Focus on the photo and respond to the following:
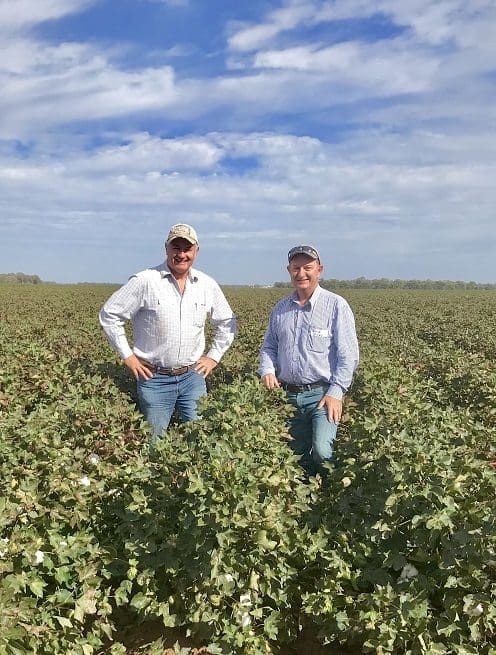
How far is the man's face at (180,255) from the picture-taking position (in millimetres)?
4906

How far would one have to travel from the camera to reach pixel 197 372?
5.32 m

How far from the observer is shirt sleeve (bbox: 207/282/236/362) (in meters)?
5.51

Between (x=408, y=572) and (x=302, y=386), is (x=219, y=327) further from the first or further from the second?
(x=408, y=572)

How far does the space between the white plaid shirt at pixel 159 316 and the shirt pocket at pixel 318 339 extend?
98 cm

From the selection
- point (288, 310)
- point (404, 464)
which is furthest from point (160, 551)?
point (288, 310)

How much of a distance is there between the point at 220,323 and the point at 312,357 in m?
1.04

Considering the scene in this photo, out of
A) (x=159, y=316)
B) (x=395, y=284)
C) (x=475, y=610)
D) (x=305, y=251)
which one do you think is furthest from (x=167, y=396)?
(x=395, y=284)

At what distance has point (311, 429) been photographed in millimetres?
5168

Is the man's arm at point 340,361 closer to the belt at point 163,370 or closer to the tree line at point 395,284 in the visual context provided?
the belt at point 163,370

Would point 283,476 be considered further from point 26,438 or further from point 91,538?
point 26,438

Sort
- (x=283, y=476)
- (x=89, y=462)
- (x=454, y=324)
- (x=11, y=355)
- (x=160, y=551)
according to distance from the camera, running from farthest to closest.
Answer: (x=454, y=324)
(x=11, y=355)
(x=89, y=462)
(x=283, y=476)
(x=160, y=551)

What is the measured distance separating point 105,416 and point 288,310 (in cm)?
181

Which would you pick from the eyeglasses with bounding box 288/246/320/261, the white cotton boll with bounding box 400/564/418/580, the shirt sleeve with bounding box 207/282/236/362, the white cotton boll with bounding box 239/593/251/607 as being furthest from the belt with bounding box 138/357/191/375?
the white cotton boll with bounding box 400/564/418/580

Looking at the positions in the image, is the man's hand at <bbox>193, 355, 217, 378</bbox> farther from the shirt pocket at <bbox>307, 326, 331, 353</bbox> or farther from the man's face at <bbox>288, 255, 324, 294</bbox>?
the man's face at <bbox>288, 255, 324, 294</bbox>
